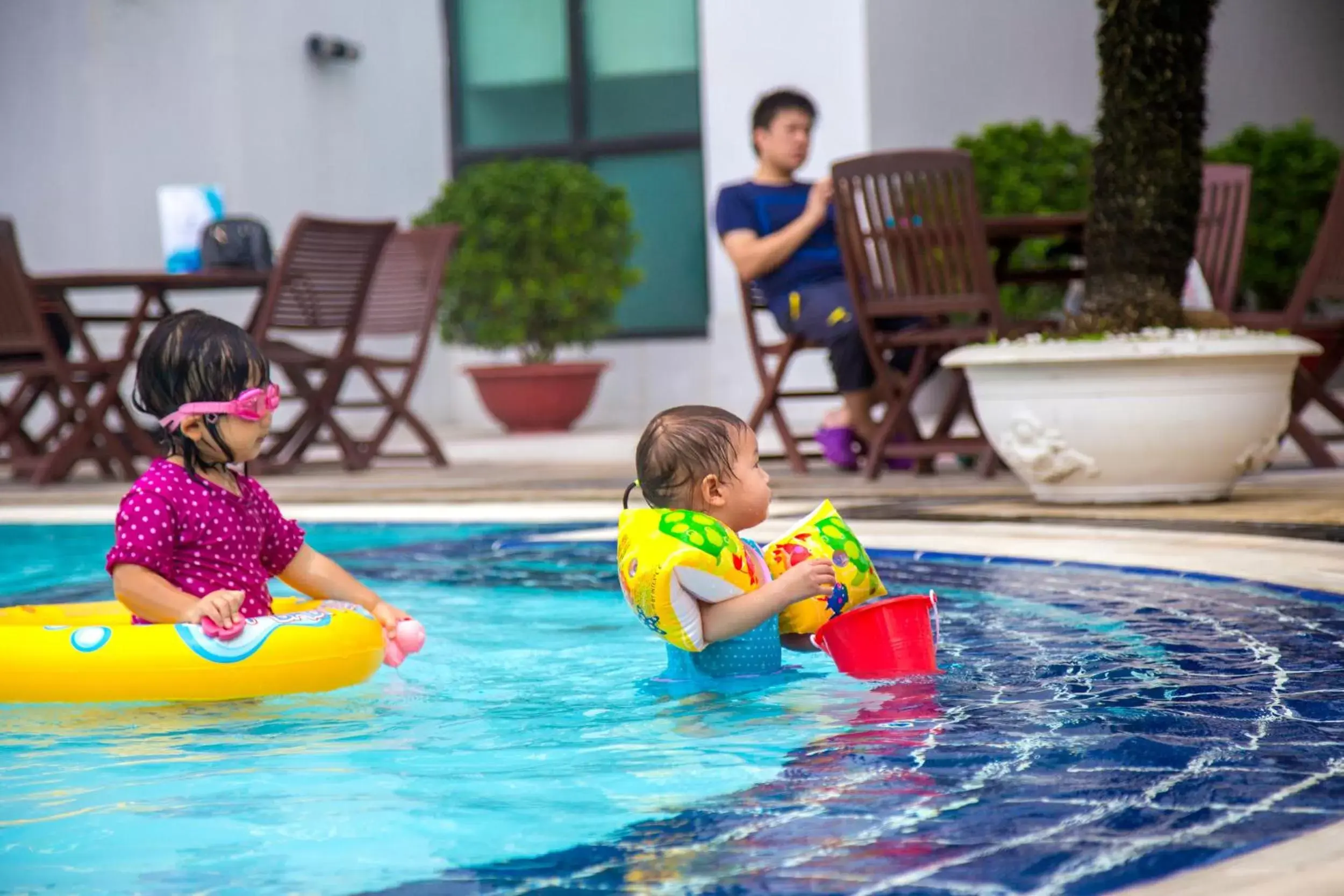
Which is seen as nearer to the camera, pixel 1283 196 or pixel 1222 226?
pixel 1222 226

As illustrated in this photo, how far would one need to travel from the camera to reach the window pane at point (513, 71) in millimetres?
13039

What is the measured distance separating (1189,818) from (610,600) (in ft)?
7.33

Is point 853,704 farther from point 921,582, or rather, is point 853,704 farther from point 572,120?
point 572,120

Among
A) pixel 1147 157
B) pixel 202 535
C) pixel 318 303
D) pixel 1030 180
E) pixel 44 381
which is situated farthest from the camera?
pixel 1030 180

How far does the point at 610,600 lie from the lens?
3846 mm

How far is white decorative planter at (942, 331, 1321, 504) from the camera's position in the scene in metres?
4.68

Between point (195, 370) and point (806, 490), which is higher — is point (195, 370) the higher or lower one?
the higher one

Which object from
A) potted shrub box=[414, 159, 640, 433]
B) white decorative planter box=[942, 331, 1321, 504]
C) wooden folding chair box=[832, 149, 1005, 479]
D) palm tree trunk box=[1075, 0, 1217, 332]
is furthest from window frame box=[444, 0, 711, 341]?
white decorative planter box=[942, 331, 1321, 504]

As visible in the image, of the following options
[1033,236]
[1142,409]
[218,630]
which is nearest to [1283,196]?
[1033,236]

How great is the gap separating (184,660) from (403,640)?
1.20 feet

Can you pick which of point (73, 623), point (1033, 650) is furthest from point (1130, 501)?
point (73, 623)

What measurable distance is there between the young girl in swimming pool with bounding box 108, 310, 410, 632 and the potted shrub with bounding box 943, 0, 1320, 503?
2.37 meters

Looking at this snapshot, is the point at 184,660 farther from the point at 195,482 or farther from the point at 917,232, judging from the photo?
the point at 917,232

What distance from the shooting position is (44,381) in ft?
26.2
